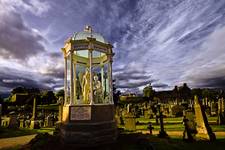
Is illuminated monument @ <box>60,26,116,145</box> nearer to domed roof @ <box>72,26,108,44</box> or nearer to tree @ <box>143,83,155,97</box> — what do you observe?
domed roof @ <box>72,26,108,44</box>

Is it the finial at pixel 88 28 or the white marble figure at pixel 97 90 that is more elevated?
the finial at pixel 88 28

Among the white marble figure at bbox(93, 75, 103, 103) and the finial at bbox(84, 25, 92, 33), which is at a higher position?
the finial at bbox(84, 25, 92, 33)

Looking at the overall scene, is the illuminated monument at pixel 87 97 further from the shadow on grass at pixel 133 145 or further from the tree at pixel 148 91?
the tree at pixel 148 91

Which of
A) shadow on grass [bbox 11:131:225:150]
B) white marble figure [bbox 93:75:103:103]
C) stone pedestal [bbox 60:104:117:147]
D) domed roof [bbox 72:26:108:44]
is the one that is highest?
domed roof [bbox 72:26:108:44]

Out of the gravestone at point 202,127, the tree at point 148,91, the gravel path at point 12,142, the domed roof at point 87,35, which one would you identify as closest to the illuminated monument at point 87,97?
the domed roof at point 87,35

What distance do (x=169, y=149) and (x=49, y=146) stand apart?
6.07 meters

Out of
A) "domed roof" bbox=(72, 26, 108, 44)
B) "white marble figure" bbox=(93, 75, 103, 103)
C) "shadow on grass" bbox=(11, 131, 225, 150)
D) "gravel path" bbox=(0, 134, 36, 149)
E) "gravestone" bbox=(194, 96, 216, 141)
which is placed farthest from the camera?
"gravel path" bbox=(0, 134, 36, 149)

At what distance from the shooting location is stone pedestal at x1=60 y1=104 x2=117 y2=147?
9.23 meters

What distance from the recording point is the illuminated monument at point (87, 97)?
9.41 m

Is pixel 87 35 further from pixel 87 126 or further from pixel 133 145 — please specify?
pixel 133 145

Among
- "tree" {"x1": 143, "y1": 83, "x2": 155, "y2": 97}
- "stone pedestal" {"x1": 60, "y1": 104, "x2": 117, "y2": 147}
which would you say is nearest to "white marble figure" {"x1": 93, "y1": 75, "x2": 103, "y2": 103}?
"stone pedestal" {"x1": 60, "y1": 104, "x2": 117, "y2": 147}

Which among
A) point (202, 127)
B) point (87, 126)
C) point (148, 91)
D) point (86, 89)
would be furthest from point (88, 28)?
point (148, 91)

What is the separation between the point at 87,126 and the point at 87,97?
256 cm

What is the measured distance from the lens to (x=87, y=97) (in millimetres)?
11617
